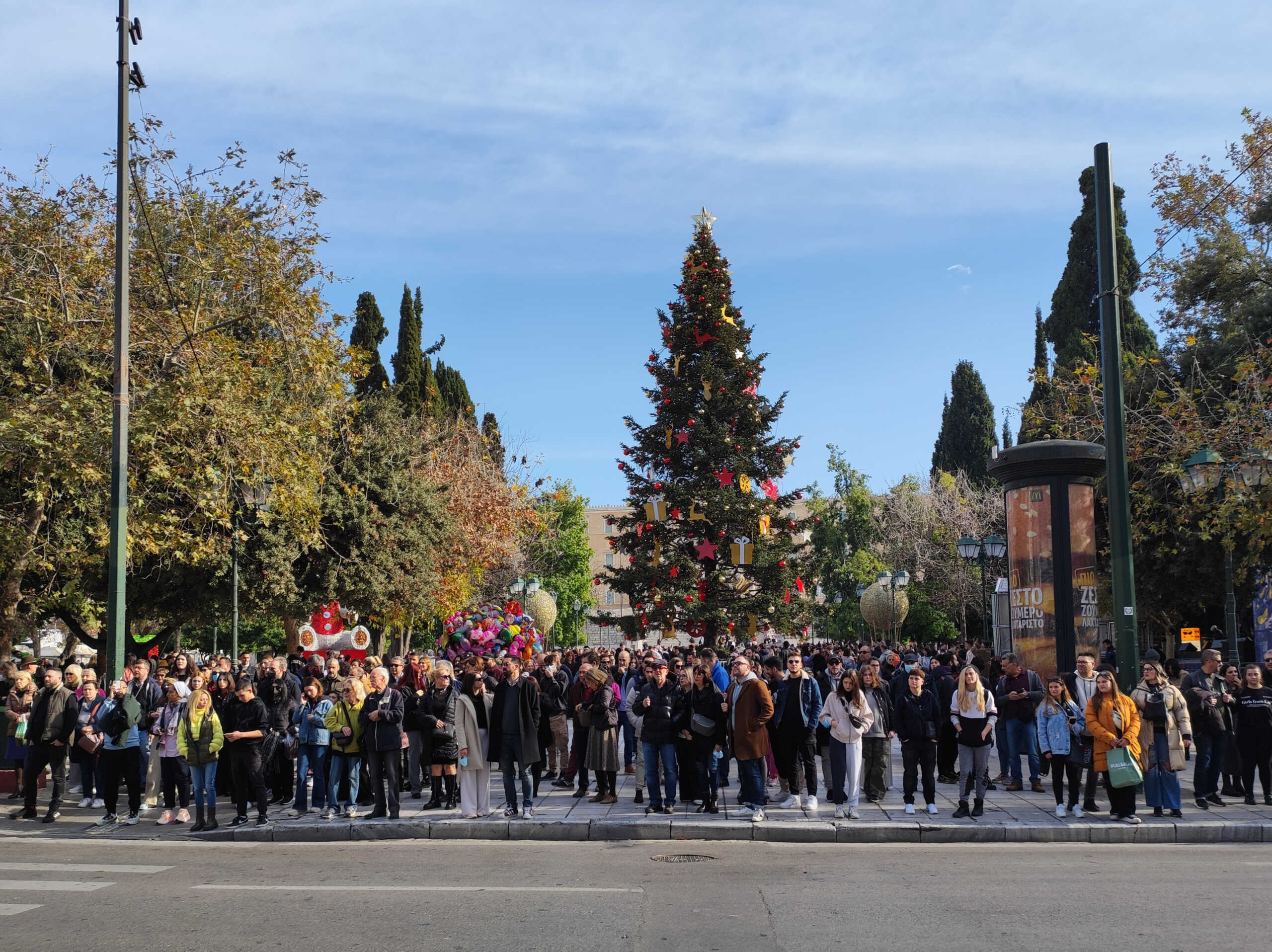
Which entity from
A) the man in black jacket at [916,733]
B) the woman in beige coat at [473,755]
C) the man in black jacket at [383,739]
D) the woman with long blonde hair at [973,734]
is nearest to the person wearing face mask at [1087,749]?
the woman with long blonde hair at [973,734]

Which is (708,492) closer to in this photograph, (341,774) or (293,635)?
(293,635)

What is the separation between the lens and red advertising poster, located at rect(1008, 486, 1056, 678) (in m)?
17.0

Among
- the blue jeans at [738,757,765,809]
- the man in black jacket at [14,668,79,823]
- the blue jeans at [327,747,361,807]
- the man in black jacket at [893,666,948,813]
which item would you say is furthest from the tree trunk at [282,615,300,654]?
the man in black jacket at [893,666,948,813]

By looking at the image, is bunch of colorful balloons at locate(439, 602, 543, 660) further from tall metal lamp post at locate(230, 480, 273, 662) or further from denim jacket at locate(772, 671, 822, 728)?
denim jacket at locate(772, 671, 822, 728)

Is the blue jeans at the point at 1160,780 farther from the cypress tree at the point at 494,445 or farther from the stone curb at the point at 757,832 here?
the cypress tree at the point at 494,445

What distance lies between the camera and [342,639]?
121ft

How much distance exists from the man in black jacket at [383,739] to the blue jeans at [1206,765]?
9466 mm

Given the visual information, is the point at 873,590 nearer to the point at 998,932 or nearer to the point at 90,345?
the point at 90,345

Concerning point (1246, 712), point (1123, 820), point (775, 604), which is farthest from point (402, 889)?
point (775, 604)

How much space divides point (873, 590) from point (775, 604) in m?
10.7

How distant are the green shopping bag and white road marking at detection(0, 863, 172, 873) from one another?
9585 millimetres

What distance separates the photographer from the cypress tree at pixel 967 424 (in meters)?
67.4

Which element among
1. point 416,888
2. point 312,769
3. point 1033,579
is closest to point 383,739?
point 312,769

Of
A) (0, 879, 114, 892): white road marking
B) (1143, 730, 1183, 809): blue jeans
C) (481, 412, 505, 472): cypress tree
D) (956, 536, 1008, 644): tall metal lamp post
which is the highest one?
(481, 412, 505, 472): cypress tree
